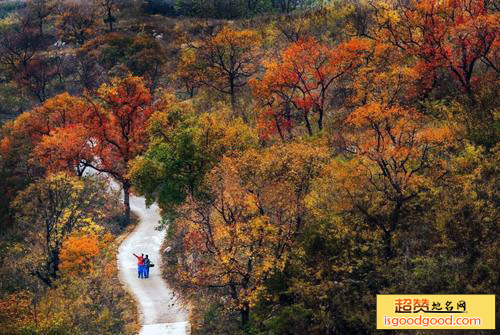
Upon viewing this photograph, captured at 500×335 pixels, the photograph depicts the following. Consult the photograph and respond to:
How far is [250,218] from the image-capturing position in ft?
95.7

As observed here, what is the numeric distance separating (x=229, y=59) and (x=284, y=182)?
96.5ft

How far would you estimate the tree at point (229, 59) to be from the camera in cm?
5294

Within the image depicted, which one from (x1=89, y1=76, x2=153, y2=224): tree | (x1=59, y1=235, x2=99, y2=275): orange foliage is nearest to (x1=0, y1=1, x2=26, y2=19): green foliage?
(x1=89, y1=76, x2=153, y2=224): tree

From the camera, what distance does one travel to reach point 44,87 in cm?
7562

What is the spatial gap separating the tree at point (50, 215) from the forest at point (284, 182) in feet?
0.56

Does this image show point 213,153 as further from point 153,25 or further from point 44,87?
point 153,25

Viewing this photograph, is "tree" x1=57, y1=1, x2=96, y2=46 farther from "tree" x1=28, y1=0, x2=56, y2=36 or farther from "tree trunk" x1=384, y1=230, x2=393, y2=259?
"tree trunk" x1=384, y1=230, x2=393, y2=259

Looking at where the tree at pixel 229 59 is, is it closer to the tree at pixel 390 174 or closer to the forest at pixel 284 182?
the forest at pixel 284 182

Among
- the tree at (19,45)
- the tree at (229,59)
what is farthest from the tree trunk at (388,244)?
the tree at (19,45)

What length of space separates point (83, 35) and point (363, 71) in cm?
6411

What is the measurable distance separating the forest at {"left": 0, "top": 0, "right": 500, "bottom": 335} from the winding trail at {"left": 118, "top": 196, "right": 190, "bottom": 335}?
87 cm

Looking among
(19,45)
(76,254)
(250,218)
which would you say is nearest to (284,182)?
(250,218)

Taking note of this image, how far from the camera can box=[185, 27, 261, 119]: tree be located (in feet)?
174

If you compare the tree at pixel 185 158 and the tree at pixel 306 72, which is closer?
the tree at pixel 185 158
